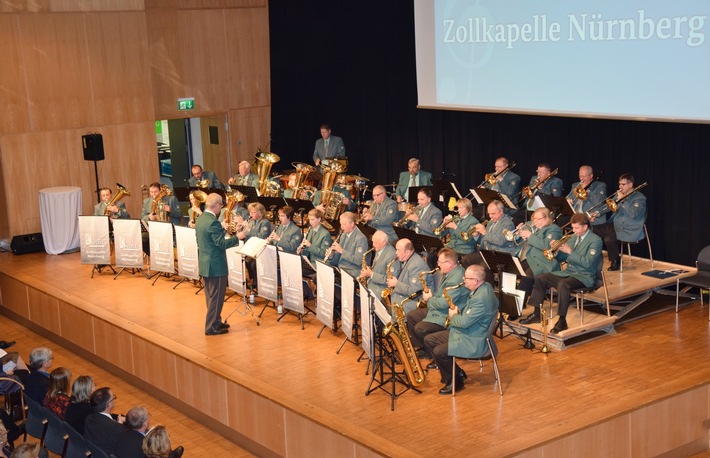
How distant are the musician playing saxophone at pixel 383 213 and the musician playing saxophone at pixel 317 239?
4.87 feet

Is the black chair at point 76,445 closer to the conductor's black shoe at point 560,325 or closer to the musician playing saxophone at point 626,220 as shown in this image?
the conductor's black shoe at point 560,325

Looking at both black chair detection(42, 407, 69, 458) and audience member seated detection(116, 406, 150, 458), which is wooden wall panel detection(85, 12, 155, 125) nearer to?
black chair detection(42, 407, 69, 458)

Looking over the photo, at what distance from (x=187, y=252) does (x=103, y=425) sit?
183 inches

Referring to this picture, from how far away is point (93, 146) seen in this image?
14.8 metres

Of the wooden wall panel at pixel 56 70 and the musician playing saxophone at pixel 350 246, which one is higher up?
the wooden wall panel at pixel 56 70

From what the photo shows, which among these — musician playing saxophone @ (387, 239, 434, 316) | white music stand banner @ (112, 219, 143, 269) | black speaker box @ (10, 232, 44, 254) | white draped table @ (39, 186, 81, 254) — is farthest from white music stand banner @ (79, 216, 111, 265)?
musician playing saxophone @ (387, 239, 434, 316)

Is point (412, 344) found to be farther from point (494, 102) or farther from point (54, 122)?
point (54, 122)

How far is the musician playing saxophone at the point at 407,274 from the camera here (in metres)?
8.84

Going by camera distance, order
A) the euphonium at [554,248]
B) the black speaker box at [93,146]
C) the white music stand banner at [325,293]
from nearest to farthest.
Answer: the white music stand banner at [325,293] → the euphonium at [554,248] → the black speaker box at [93,146]

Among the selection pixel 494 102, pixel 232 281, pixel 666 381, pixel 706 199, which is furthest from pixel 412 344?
pixel 494 102

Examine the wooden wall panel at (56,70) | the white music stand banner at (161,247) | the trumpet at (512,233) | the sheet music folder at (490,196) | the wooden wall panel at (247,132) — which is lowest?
the white music stand banner at (161,247)

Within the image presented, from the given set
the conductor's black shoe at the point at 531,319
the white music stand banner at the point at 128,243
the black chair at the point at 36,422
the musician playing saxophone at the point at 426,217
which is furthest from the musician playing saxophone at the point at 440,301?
the white music stand banner at the point at 128,243

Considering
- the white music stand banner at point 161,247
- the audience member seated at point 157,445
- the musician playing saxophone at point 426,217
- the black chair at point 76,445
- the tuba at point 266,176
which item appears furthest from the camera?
the tuba at point 266,176

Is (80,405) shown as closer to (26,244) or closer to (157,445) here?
(157,445)
